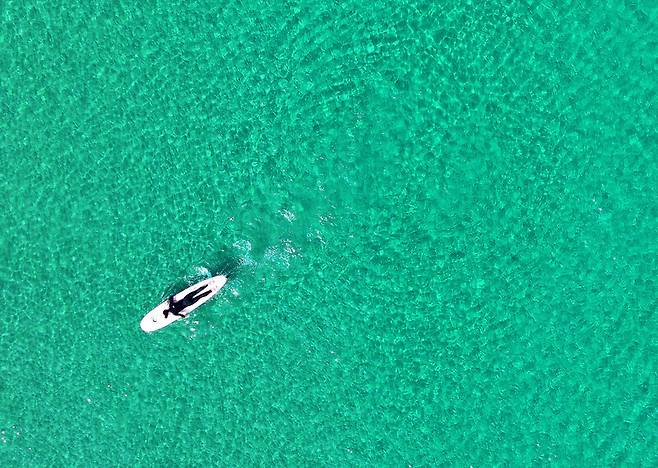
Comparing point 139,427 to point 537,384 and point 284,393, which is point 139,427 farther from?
point 537,384

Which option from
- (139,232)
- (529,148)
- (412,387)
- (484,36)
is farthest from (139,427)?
(484,36)

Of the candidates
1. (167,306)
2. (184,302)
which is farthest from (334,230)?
(167,306)

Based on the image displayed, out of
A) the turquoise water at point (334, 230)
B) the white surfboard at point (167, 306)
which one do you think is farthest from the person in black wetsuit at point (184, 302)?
the turquoise water at point (334, 230)

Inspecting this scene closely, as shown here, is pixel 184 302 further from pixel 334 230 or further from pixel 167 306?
pixel 334 230

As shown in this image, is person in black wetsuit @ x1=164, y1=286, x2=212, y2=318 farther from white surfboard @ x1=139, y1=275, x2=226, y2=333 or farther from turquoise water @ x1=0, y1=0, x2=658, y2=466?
turquoise water @ x1=0, y1=0, x2=658, y2=466

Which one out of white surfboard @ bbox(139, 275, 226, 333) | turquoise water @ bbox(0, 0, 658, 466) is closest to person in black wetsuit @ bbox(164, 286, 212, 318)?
white surfboard @ bbox(139, 275, 226, 333)

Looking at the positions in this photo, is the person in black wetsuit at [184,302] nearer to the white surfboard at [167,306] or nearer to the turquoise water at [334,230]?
the white surfboard at [167,306]
